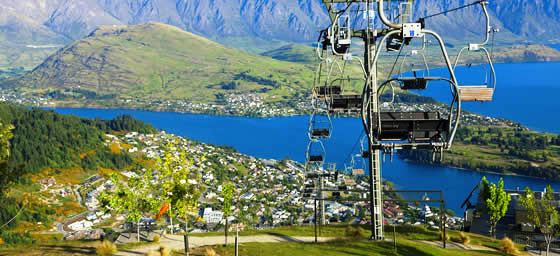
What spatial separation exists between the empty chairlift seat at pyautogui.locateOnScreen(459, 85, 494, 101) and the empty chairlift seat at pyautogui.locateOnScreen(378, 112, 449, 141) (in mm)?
2009

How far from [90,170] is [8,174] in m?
108

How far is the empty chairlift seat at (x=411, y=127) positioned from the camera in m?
16.5

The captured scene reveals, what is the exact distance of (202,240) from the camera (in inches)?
998

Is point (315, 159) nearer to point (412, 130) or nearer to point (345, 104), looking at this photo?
point (345, 104)

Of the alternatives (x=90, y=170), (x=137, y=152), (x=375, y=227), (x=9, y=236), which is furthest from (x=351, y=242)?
(x=137, y=152)

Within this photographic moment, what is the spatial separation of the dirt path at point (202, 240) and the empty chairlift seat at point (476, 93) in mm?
10982

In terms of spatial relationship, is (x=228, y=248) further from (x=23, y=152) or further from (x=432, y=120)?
(x=23, y=152)

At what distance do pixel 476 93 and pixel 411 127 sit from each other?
123 inches

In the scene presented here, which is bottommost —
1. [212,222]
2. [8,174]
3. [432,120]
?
[212,222]

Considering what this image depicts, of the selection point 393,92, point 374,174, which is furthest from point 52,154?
point 393,92

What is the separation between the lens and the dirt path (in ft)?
74.9

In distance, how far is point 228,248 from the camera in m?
23.2

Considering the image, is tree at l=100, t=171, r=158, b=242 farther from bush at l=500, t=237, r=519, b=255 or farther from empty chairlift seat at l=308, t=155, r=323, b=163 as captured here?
bush at l=500, t=237, r=519, b=255

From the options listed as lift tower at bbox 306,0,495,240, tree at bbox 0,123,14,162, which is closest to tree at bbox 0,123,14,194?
tree at bbox 0,123,14,162
